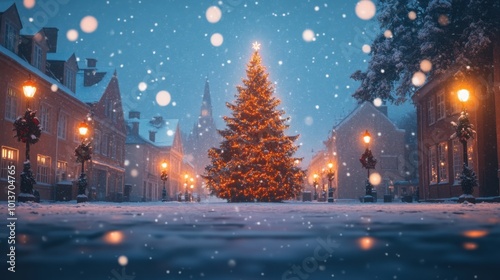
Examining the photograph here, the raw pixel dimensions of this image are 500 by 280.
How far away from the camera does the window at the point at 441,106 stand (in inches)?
1088

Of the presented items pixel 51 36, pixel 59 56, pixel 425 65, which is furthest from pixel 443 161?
pixel 51 36

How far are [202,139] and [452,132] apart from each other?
5649 inches

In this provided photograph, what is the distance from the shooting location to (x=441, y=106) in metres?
28.1

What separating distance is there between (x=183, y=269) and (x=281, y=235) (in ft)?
5.21

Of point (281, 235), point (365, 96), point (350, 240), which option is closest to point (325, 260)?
point (350, 240)

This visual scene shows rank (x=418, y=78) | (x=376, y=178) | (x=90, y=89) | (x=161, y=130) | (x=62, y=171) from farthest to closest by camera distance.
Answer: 1. (x=161, y=130)
2. (x=376, y=178)
3. (x=90, y=89)
4. (x=62, y=171)
5. (x=418, y=78)

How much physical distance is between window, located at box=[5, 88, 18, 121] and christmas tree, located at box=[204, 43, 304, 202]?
12.6 metres

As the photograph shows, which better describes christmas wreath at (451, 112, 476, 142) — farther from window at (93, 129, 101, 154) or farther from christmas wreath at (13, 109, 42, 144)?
window at (93, 129, 101, 154)

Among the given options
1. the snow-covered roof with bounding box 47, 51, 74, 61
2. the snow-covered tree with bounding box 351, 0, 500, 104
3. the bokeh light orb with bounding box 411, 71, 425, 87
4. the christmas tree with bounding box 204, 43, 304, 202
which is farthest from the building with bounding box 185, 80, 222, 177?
the bokeh light orb with bounding box 411, 71, 425, 87

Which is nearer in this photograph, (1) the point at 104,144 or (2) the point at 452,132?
(2) the point at 452,132

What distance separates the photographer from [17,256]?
2.40m

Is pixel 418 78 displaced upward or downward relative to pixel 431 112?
upward

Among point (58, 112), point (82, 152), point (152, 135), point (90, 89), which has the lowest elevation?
point (82, 152)

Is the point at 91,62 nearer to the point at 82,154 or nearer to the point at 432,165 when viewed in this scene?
the point at 82,154
